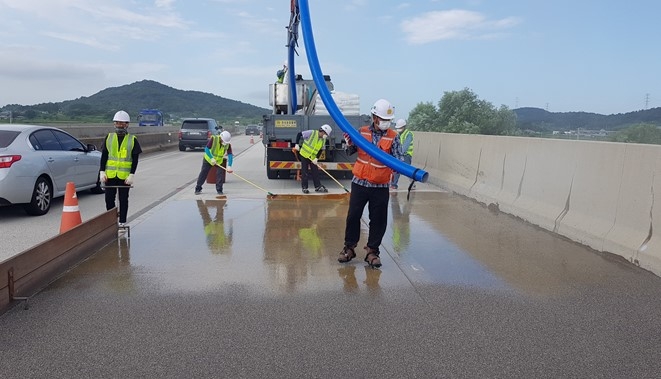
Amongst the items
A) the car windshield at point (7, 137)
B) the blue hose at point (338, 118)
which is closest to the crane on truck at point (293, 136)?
the blue hose at point (338, 118)

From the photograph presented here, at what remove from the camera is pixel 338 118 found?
7.22 metres

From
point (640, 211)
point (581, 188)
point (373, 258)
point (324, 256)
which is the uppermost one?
point (581, 188)

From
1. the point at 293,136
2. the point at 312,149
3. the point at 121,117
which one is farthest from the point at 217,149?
the point at 121,117

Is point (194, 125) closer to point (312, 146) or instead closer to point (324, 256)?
point (312, 146)

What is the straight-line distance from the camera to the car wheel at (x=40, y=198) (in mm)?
9176

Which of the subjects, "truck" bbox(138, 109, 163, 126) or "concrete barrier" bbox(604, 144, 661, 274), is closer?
"concrete barrier" bbox(604, 144, 661, 274)

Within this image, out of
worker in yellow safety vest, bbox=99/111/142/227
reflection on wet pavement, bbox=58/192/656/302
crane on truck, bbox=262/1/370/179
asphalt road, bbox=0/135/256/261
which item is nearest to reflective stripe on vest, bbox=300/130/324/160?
crane on truck, bbox=262/1/370/179

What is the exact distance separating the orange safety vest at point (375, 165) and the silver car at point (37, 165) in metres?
5.81

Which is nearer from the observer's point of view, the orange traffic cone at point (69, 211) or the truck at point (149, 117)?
the orange traffic cone at point (69, 211)

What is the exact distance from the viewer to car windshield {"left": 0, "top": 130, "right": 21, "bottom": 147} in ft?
29.7

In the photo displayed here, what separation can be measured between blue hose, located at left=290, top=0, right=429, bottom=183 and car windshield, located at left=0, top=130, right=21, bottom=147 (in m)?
5.18

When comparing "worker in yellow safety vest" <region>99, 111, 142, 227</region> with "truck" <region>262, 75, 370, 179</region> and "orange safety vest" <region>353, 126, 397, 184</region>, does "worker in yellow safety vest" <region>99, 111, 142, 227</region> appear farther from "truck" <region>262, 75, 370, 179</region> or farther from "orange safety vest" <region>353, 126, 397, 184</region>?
"truck" <region>262, 75, 370, 179</region>

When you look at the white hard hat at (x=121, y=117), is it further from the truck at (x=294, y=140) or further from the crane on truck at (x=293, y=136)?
the truck at (x=294, y=140)

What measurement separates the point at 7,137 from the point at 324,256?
6.02 meters
